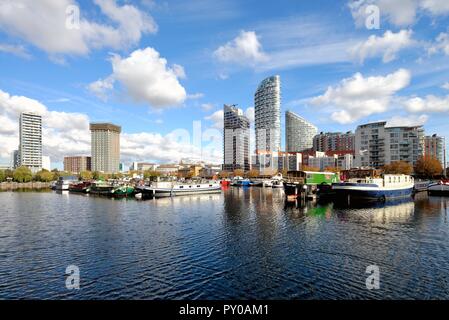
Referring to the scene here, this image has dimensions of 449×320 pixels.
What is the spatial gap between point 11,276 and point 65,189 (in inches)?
5018

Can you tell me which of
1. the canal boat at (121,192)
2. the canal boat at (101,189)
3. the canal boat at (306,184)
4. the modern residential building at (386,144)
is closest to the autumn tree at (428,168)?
the modern residential building at (386,144)

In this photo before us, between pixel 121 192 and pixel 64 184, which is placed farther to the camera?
pixel 64 184

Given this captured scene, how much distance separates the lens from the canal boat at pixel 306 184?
241 feet

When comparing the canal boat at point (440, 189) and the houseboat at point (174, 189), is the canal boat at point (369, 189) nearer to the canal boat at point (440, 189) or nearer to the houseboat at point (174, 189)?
the canal boat at point (440, 189)

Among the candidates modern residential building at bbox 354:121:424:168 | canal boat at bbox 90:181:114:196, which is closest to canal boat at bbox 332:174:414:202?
canal boat at bbox 90:181:114:196

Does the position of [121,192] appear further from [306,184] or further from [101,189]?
[306,184]

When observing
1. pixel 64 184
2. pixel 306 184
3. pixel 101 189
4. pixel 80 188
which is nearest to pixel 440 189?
pixel 306 184

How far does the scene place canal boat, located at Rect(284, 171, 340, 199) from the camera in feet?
241

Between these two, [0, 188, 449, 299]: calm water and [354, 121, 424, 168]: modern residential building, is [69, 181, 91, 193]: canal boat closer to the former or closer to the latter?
[0, 188, 449, 299]: calm water

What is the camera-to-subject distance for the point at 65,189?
441 feet

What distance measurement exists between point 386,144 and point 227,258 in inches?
6830

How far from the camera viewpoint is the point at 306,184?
76.4 m
